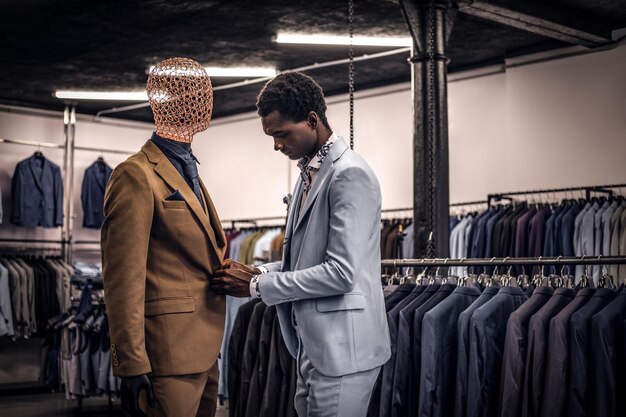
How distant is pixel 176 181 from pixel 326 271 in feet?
1.84

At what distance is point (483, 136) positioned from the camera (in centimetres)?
938

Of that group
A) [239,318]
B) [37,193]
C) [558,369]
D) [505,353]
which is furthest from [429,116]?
[37,193]

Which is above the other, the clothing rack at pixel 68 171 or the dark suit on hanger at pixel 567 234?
the clothing rack at pixel 68 171

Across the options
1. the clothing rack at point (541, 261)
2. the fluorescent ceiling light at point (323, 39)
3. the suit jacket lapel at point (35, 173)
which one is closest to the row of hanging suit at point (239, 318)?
the clothing rack at point (541, 261)

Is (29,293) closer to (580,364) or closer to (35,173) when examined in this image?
(35,173)

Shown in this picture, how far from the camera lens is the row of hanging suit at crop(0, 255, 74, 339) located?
9836 mm

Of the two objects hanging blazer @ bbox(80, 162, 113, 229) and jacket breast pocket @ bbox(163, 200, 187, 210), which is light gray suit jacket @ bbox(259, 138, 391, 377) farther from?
hanging blazer @ bbox(80, 162, 113, 229)

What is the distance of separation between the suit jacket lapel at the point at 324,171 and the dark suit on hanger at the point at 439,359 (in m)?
1.19

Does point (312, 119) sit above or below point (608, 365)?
above

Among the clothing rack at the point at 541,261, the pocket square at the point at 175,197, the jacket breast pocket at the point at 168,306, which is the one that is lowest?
the jacket breast pocket at the point at 168,306

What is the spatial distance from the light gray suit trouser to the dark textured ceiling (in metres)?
4.68

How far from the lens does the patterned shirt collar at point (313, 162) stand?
2.68 meters

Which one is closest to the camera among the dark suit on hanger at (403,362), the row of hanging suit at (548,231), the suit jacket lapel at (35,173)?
the dark suit on hanger at (403,362)

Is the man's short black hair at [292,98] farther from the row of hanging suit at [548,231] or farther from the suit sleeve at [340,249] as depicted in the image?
the row of hanging suit at [548,231]
